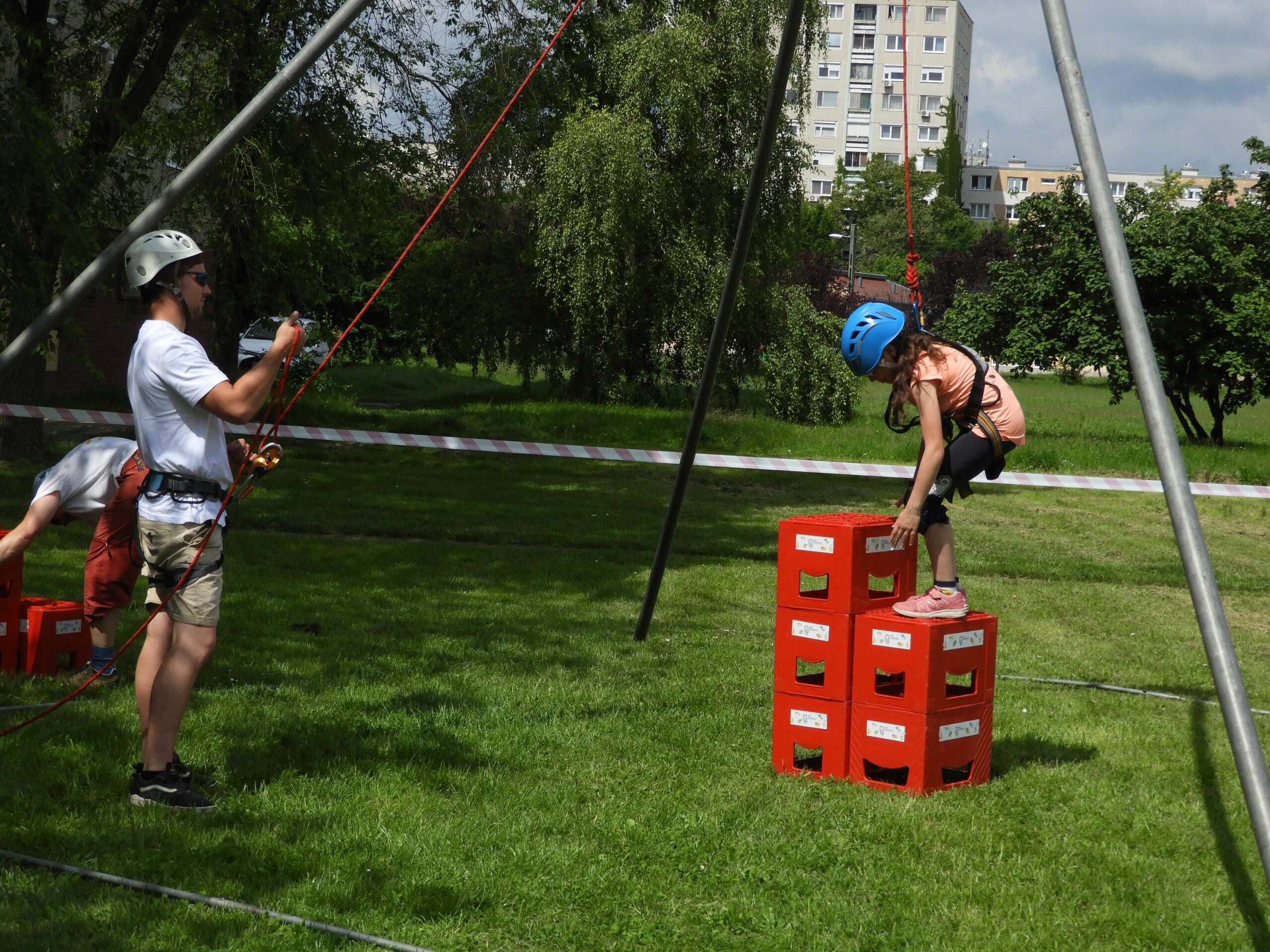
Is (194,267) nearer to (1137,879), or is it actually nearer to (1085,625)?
(1137,879)

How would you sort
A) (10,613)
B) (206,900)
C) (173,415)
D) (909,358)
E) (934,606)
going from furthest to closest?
(10,613) < (909,358) < (934,606) < (173,415) < (206,900)

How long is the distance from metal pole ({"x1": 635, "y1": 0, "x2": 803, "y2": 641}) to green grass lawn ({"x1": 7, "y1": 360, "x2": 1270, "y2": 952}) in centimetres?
58

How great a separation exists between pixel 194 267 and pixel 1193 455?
19749 mm

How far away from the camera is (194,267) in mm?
4672

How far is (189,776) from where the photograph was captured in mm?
4812

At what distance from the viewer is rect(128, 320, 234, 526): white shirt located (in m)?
4.45

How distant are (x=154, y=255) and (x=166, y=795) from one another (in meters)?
1.97

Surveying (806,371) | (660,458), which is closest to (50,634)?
(660,458)

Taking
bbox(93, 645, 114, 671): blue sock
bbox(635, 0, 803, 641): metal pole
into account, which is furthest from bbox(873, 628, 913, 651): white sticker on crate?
bbox(93, 645, 114, 671): blue sock

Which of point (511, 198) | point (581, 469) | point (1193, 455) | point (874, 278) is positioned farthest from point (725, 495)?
point (874, 278)

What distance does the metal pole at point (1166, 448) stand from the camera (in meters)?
3.45

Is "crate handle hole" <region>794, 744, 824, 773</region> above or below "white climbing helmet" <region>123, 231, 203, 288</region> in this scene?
below

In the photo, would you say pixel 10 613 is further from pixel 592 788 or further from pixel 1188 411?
pixel 1188 411

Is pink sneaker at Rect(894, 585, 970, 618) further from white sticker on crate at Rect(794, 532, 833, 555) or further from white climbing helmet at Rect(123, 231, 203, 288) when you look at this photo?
white climbing helmet at Rect(123, 231, 203, 288)
